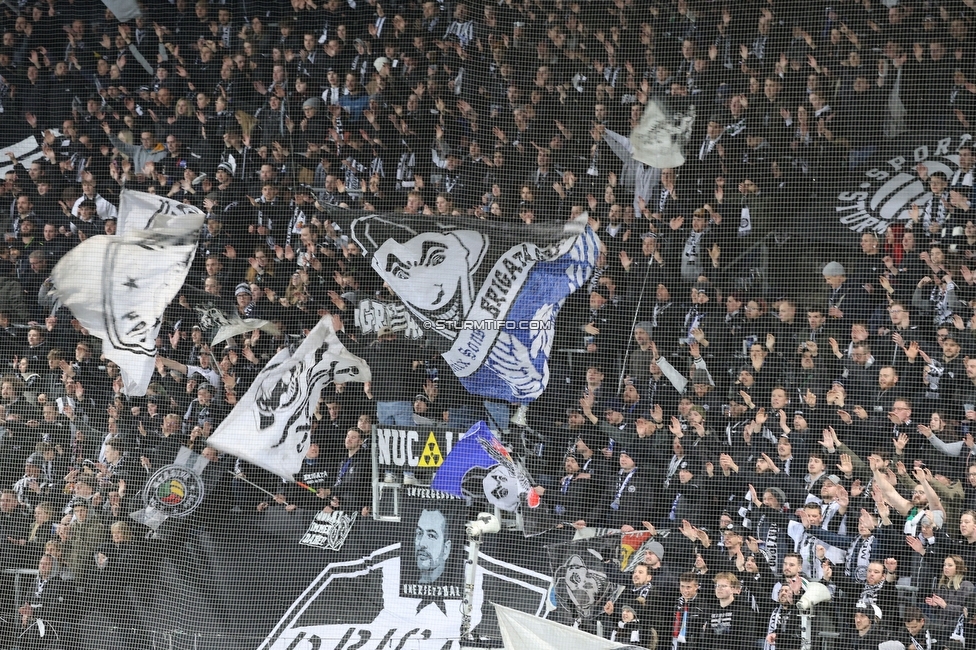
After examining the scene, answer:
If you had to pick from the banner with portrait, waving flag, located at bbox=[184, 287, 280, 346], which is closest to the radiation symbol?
the banner with portrait

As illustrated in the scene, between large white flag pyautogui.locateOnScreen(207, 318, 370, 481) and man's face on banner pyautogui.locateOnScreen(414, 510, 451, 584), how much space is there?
37.3 inches

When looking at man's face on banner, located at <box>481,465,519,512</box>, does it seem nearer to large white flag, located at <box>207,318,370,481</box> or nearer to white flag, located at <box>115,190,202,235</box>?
large white flag, located at <box>207,318,370,481</box>

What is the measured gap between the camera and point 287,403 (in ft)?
18.5

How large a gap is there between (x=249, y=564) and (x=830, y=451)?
12.5 ft

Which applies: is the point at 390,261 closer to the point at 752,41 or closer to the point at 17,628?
the point at 752,41

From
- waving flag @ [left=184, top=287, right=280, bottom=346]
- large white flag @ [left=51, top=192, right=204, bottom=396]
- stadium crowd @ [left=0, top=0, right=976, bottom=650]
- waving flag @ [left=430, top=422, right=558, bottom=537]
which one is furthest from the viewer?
large white flag @ [left=51, top=192, right=204, bottom=396]

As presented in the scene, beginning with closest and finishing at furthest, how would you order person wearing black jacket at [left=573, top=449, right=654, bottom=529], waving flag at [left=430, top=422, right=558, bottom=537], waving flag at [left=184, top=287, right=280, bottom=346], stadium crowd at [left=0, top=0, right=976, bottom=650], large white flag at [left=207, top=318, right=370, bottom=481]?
stadium crowd at [left=0, top=0, right=976, bottom=650], person wearing black jacket at [left=573, top=449, right=654, bottom=529], waving flag at [left=430, top=422, right=558, bottom=537], large white flag at [left=207, top=318, right=370, bottom=481], waving flag at [left=184, top=287, right=280, bottom=346]

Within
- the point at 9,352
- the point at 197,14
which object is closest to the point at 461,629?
the point at 9,352

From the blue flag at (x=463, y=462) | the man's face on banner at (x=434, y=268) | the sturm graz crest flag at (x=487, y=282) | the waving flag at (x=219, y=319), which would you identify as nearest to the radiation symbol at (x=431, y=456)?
the blue flag at (x=463, y=462)

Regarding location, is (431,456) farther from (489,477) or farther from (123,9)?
(123,9)

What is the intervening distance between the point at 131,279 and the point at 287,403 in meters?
1.49

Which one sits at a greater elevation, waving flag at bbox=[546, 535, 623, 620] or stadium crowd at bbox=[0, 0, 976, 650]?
stadium crowd at bbox=[0, 0, 976, 650]

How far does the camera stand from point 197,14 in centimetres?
621

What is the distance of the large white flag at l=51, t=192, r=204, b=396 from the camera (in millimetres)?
5848
